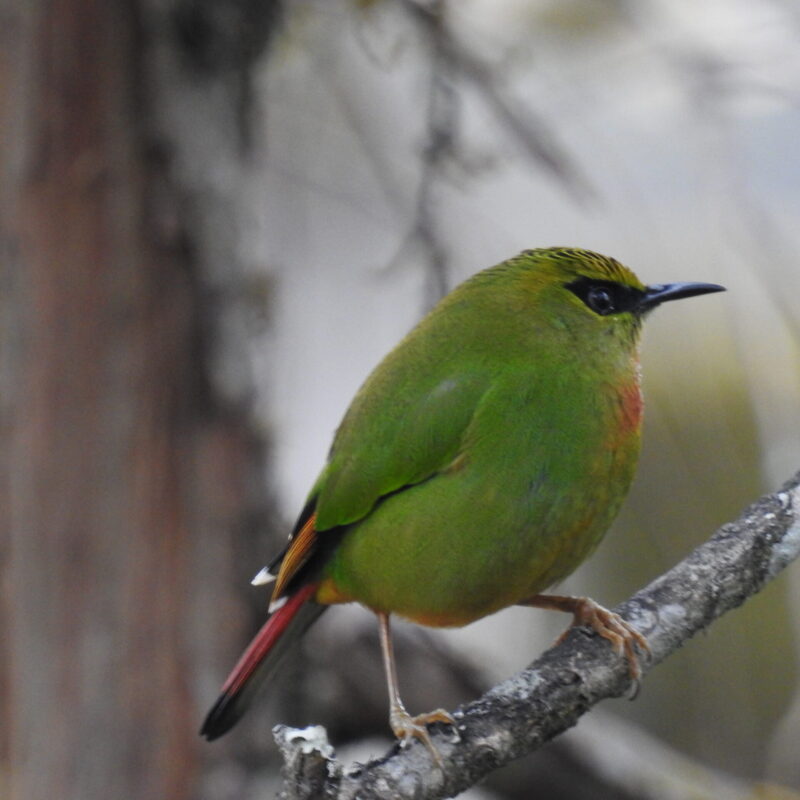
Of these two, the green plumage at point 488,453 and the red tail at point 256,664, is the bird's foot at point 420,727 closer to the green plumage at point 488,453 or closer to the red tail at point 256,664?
the green plumage at point 488,453

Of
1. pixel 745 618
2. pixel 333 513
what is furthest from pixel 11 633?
pixel 745 618

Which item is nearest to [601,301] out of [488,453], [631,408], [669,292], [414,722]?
[669,292]

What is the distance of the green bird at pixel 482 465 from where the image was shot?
2.92m

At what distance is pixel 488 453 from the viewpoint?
2959 millimetres

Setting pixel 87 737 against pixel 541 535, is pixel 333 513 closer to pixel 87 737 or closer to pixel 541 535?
pixel 541 535

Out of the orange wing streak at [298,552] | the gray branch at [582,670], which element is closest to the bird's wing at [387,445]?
the orange wing streak at [298,552]

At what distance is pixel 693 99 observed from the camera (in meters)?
3.43

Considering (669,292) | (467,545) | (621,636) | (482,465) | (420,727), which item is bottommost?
(420,727)

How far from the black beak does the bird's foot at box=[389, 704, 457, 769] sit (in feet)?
4.00

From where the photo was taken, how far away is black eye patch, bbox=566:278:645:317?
325 centimetres

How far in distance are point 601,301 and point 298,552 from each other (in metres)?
1.00

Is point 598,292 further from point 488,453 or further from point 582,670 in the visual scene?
point 582,670

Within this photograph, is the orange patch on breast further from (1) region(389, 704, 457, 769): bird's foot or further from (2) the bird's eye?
(1) region(389, 704, 457, 769): bird's foot

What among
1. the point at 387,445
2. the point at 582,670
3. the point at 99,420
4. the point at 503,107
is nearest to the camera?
the point at 582,670
